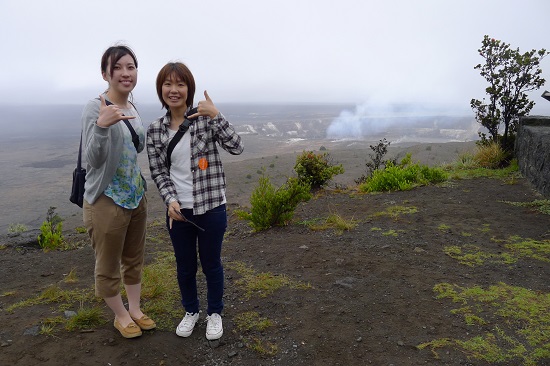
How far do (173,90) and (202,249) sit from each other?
1.09 meters

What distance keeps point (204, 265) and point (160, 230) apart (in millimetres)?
4372

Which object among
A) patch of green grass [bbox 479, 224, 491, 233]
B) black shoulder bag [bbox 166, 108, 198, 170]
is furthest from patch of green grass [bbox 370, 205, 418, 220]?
black shoulder bag [bbox 166, 108, 198, 170]

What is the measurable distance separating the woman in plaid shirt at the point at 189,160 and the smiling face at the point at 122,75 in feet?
0.61

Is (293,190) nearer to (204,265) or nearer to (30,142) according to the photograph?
(204,265)

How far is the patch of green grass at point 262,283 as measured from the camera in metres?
4.06

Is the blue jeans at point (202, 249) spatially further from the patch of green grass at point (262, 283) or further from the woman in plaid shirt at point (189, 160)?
the patch of green grass at point (262, 283)

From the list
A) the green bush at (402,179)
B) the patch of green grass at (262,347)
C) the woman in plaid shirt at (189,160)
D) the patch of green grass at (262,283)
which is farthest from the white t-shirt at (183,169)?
the green bush at (402,179)

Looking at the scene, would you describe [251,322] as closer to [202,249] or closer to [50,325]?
[202,249]

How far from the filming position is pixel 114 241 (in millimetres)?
2902

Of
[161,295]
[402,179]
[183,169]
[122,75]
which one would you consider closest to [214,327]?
[161,295]

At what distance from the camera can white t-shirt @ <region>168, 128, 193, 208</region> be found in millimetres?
2885

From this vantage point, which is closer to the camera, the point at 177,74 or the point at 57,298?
the point at 177,74

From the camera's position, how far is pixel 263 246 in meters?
5.46

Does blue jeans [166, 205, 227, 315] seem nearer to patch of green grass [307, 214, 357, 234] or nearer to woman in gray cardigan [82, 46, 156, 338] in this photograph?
woman in gray cardigan [82, 46, 156, 338]
